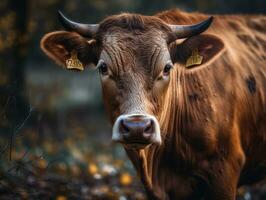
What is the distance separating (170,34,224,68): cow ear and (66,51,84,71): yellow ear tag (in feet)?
3.12

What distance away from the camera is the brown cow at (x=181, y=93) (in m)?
5.64

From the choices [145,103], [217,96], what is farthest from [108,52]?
[217,96]

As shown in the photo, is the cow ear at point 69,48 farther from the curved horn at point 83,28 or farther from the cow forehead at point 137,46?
the cow forehead at point 137,46

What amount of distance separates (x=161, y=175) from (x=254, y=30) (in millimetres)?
2331

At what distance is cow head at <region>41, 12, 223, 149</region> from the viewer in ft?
17.0

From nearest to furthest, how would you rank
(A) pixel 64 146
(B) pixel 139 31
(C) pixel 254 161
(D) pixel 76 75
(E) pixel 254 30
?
(B) pixel 139 31
(C) pixel 254 161
(E) pixel 254 30
(A) pixel 64 146
(D) pixel 76 75

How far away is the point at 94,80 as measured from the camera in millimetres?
25016

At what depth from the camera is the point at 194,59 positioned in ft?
20.2

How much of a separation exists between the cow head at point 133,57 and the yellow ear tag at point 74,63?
5cm

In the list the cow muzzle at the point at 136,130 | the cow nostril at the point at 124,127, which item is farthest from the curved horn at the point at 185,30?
the cow nostril at the point at 124,127

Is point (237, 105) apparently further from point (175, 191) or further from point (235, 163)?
point (175, 191)

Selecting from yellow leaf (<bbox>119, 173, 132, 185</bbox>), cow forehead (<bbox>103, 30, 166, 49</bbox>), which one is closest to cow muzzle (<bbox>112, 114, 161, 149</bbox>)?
cow forehead (<bbox>103, 30, 166, 49</bbox>)

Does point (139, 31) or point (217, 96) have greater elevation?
point (139, 31)

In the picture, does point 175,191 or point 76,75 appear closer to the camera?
point 175,191
